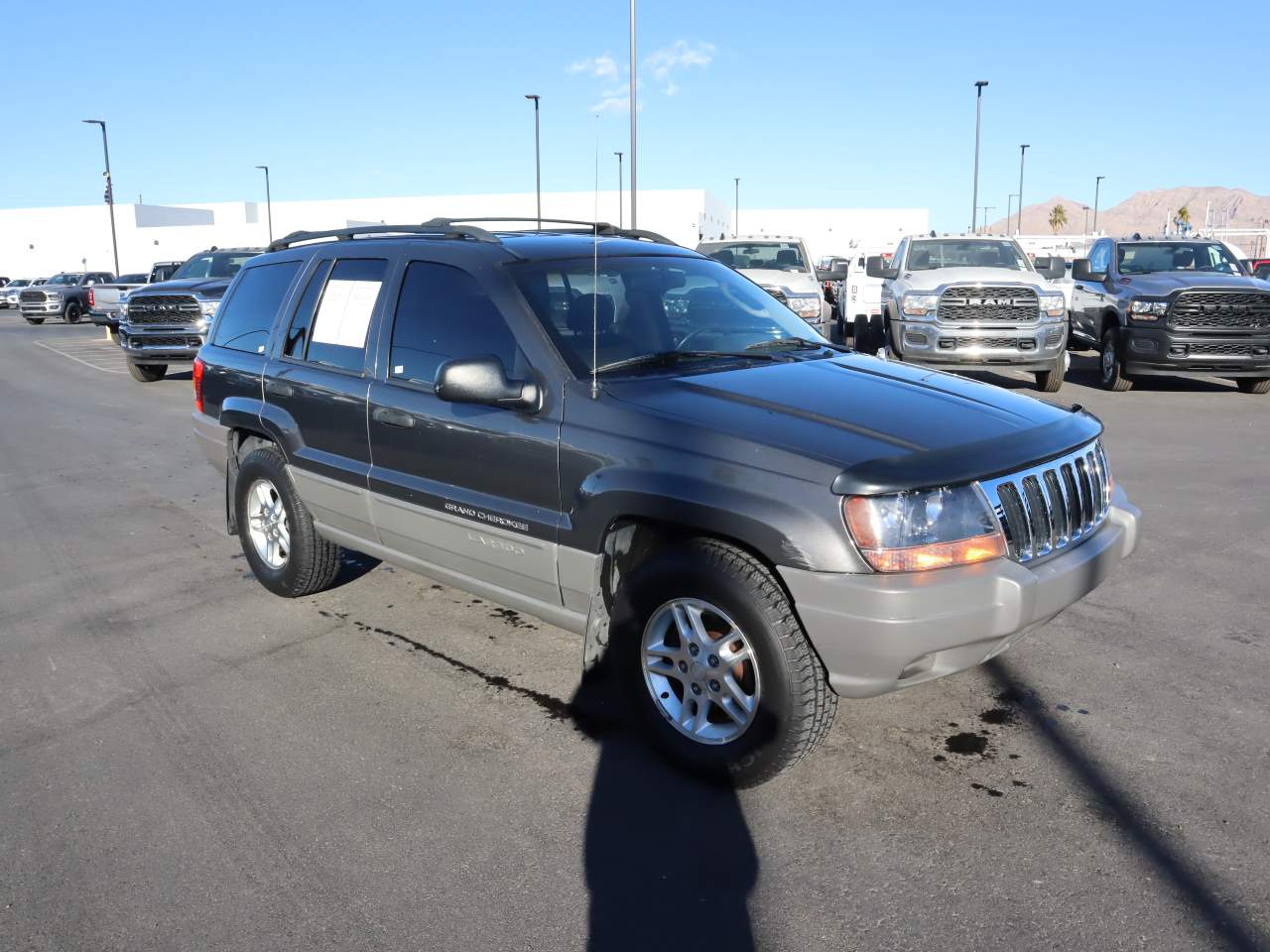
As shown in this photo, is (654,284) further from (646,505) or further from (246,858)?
(246,858)

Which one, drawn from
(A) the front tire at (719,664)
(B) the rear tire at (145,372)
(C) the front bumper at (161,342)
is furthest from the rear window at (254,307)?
(B) the rear tire at (145,372)

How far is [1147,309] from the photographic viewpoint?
13.0m

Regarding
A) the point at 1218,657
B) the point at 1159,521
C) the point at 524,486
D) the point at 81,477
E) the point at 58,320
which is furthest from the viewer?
the point at 58,320

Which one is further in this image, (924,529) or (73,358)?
(73,358)

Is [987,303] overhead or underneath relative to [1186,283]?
underneath

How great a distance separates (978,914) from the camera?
279 centimetres

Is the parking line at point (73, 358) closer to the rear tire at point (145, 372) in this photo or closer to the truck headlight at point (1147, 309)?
the rear tire at point (145, 372)

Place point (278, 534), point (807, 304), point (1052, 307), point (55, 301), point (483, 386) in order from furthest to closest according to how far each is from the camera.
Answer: point (55, 301) < point (807, 304) < point (1052, 307) < point (278, 534) < point (483, 386)

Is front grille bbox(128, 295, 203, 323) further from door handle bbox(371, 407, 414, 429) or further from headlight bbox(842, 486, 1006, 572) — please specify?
headlight bbox(842, 486, 1006, 572)

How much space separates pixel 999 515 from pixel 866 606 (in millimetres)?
544

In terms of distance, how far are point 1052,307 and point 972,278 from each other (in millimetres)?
1023

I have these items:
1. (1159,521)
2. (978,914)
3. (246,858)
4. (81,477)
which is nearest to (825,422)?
(978,914)

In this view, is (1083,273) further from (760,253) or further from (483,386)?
(483,386)

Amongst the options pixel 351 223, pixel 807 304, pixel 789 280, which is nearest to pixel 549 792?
pixel 807 304
